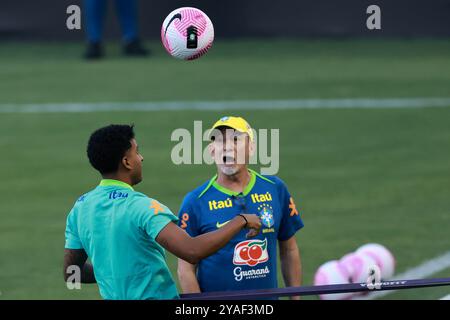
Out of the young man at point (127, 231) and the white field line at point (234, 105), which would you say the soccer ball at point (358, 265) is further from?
the white field line at point (234, 105)

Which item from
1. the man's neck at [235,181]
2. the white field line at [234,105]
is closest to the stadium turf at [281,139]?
the white field line at [234,105]

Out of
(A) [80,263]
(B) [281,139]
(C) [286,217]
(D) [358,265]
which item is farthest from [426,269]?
(B) [281,139]

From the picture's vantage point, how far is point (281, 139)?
19906 millimetres

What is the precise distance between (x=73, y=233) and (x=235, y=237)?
139 cm

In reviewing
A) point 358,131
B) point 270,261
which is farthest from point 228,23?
point 270,261

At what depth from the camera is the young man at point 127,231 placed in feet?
23.8

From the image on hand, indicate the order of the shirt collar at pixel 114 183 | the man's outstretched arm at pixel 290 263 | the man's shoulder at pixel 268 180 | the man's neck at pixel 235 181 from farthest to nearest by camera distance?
the man's outstretched arm at pixel 290 263, the man's shoulder at pixel 268 180, the man's neck at pixel 235 181, the shirt collar at pixel 114 183

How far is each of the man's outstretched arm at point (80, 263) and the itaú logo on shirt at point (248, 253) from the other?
3.95 ft

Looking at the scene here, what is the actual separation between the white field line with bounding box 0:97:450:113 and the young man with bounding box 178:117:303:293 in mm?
13750

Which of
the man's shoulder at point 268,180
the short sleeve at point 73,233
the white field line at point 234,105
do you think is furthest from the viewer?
the white field line at point 234,105

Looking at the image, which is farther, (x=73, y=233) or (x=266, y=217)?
(x=266, y=217)

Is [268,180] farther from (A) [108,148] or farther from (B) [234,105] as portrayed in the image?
(B) [234,105]

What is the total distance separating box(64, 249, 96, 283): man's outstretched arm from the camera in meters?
7.78

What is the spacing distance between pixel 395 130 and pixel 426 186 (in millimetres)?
4263
